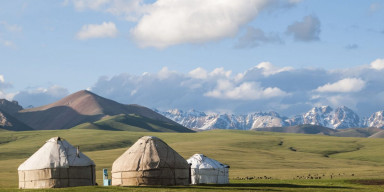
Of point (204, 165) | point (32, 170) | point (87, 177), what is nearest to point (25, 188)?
point (32, 170)

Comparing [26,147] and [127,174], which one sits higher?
[26,147]

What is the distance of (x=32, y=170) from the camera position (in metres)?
46.4

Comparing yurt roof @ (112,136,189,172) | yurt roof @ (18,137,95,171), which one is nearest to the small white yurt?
yurt roof @ (112,136,189,172)

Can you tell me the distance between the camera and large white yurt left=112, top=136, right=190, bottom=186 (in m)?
47.5

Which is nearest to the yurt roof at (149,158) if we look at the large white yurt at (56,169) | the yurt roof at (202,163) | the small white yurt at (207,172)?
the large white yurt at (56,169)

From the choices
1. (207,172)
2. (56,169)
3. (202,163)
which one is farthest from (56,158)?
(207,172)

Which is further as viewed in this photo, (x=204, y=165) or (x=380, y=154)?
(x=380, y=154)

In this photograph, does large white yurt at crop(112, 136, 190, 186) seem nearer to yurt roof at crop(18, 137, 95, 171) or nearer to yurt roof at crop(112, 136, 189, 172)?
yurt roof at crop(112, 136, 189, 172)

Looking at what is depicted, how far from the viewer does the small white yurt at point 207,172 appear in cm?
5742

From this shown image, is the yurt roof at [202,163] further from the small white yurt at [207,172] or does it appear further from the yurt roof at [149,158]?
the yurt roof at [149,158]

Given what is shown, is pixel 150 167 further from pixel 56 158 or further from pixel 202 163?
pixel 202 163

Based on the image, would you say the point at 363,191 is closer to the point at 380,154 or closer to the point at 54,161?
the point at 54,161

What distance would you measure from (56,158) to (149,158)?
6860 mm

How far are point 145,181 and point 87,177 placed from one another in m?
4.35
